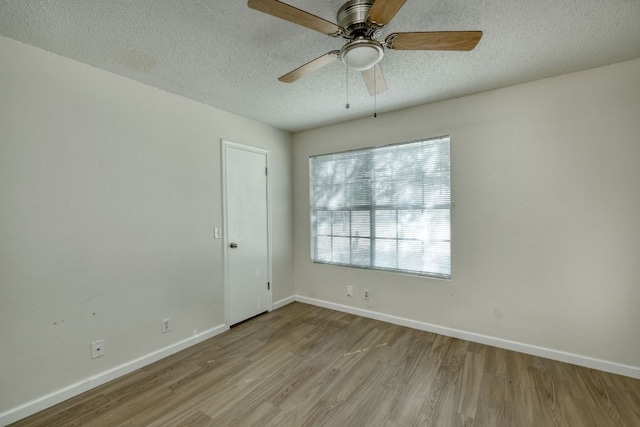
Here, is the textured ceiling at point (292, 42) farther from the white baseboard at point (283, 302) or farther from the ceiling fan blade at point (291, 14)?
the white baseboard at point (283, 302)

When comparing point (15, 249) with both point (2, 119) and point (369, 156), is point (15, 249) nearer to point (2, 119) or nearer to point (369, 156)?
point (2, 119)

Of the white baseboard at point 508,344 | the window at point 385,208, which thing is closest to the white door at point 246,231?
the window at point 385,208

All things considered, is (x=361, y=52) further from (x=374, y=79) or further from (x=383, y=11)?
(x=374, y=79)

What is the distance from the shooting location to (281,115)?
10.8 ft

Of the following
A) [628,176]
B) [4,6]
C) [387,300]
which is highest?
[4,6]

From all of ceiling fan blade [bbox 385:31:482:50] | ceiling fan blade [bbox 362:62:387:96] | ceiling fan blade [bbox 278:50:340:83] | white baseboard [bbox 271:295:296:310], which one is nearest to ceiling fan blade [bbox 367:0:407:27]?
ceiling fan blade [bbox 385:31:482:50]

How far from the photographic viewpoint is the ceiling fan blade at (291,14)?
1191 mm

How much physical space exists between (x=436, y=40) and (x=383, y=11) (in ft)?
1.17

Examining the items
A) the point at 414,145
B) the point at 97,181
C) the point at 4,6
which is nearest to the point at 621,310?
the point at 414,145

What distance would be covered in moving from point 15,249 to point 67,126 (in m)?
0.92

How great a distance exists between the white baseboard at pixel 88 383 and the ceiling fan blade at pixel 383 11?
3.06 meters

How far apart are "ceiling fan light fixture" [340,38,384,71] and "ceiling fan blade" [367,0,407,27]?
0.10 metres

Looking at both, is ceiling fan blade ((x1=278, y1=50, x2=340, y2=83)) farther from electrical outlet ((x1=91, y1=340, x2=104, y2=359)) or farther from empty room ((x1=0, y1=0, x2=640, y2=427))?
electrical outlet ((x1=91, y1=340, x2=104, y2=359))

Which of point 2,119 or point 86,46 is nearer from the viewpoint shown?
point 2,119
